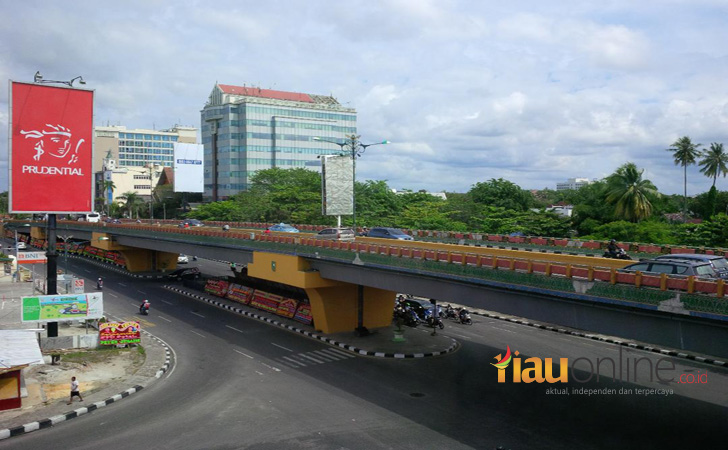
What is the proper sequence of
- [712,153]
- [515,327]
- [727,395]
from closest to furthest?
[727,395] → [515,327] → [712,153]

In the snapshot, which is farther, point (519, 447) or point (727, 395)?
point (727, 395)

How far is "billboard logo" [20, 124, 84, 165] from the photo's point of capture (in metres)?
30.0

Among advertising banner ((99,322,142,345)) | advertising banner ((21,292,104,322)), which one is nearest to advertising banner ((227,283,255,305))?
advertising banner ((99,322,142,345))

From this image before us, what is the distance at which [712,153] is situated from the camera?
65.0 meters

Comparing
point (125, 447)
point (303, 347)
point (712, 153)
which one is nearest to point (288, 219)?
point (303, 347)

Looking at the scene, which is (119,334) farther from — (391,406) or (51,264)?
(391,406)

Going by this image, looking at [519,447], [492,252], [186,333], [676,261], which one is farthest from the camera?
[186,333]

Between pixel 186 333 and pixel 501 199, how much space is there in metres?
52.8

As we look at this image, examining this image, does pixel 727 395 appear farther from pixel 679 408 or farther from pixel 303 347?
pixel 303 347

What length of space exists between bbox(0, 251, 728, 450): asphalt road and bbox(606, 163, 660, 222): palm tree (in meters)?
21.9

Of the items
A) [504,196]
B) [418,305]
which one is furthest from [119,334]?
[504,196]

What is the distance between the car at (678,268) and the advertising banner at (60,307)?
96.8ft

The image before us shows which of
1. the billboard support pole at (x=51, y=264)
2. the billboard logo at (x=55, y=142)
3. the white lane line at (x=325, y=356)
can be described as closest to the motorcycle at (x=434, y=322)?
the white lane line at (x=325, y=356)

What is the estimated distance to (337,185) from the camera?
38.4m
